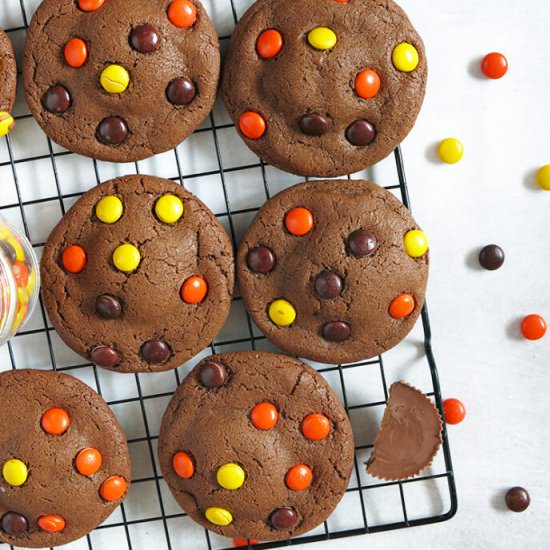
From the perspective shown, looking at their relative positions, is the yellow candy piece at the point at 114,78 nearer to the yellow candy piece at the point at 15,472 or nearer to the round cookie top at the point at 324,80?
the round cookie top at the point at 324,80

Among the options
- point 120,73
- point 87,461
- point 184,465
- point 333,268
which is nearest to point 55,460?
point 87,461

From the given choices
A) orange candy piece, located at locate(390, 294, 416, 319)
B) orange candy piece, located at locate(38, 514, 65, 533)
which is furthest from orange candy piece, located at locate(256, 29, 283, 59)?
orange candy piece, located at locate(38, 514, 65, 533)

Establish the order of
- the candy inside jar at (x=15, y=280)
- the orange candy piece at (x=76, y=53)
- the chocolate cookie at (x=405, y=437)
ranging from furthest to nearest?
the chocolate cookie at (x=405, y=437) → the orange candy piece at (x=76, y=53) → the candy inside jar at (x=15, y=280)

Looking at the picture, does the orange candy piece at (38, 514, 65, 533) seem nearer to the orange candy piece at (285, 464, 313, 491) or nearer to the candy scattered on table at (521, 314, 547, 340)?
the orange candy piece at (285, 464, 313, 491)

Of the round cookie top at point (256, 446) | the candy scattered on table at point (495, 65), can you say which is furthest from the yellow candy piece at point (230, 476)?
the candy scattered on table at point (495, 65)

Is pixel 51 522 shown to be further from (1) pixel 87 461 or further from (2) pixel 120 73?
(2) pixel 120 73

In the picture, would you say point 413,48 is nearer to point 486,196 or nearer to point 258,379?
point 486,196
